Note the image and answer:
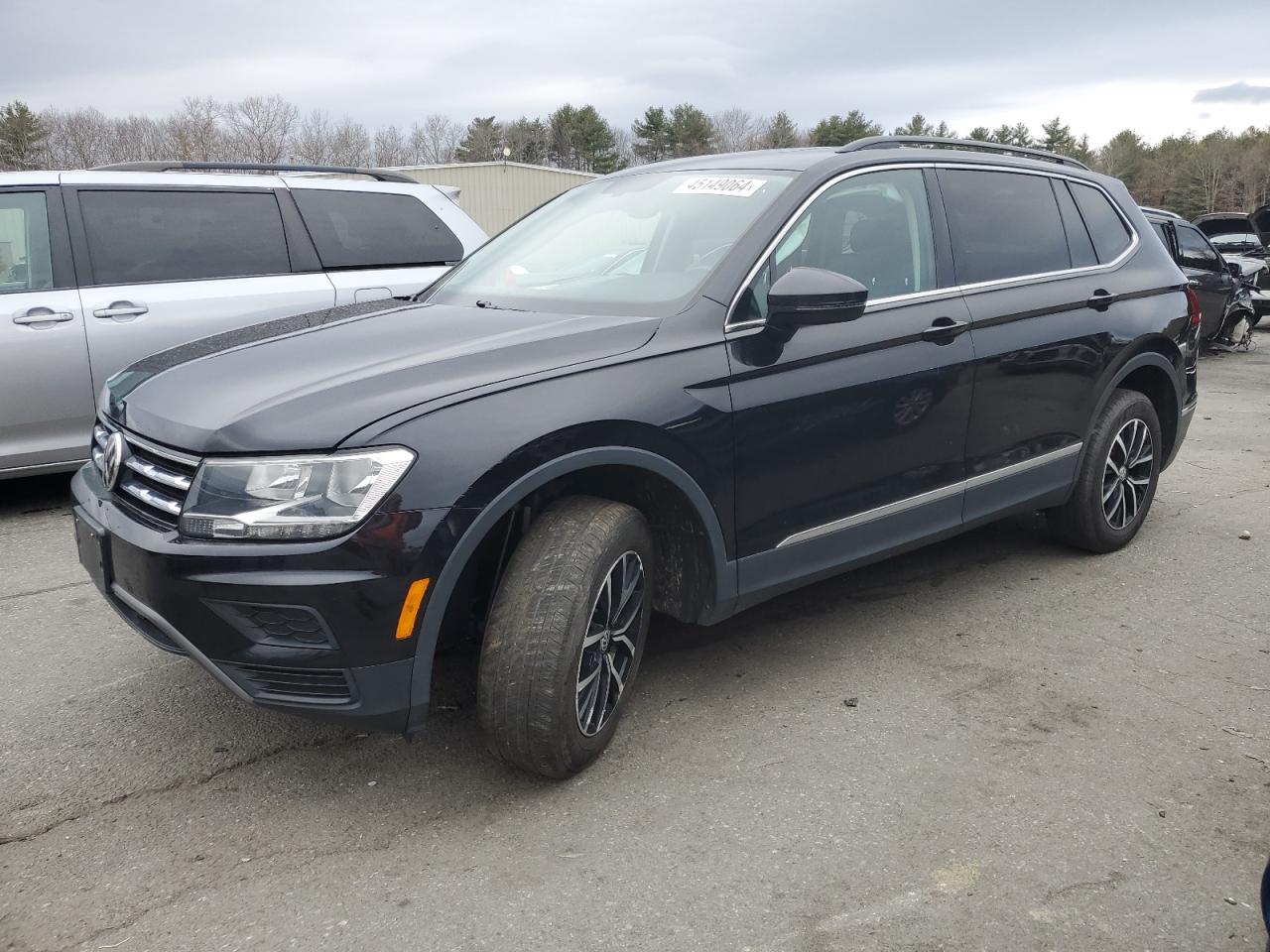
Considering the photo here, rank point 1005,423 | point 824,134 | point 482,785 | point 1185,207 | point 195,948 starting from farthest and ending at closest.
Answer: point 1185,207 < point 824,134 < point 1005,423 < point 482,785 < point 195,948

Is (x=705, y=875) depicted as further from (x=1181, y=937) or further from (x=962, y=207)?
(x=962, y=207)

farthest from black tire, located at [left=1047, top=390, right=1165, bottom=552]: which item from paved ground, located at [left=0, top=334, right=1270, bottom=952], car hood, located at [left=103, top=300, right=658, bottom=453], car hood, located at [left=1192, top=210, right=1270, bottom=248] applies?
car hood, located at [left=1192, top=210, right=1270, bottom=248]

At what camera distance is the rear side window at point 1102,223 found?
187 inches

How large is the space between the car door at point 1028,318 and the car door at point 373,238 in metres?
3.40

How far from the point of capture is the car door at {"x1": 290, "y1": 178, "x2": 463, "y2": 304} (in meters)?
6.33

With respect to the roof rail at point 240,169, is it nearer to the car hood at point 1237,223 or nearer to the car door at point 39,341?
the car door at point 39,341

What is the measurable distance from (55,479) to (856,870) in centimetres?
580

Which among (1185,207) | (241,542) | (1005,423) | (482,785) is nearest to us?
(241,542)

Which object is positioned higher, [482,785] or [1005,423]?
[1005,423]

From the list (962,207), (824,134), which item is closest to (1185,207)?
(824,134)

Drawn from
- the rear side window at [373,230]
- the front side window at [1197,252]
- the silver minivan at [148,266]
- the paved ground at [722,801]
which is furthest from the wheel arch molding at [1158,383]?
the front side window at [1197,252]

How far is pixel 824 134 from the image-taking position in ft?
256

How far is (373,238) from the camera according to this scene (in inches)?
256

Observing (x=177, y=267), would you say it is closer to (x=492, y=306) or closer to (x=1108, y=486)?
(x=492, y=306)
